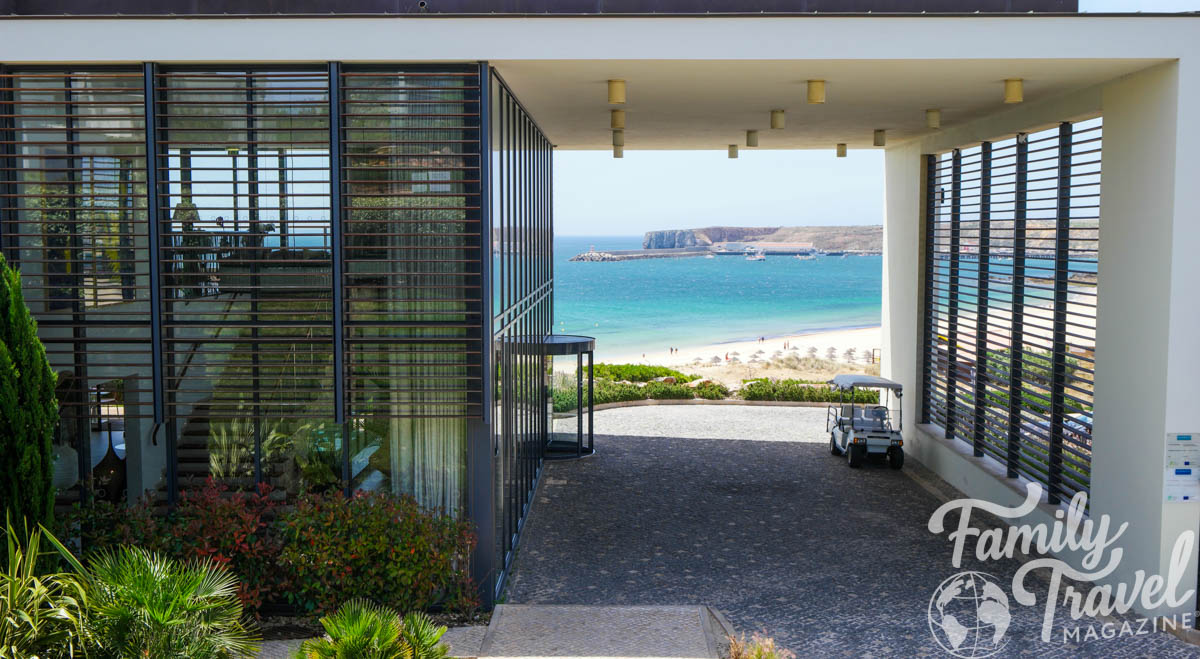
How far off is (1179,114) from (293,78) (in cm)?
705

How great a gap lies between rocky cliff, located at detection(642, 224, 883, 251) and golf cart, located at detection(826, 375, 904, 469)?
92563 millimetres

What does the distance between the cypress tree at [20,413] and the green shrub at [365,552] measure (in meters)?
1.80

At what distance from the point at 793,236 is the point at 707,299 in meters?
24.1

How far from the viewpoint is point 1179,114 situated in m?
8.16

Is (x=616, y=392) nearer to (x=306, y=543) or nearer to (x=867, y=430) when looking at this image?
(x=867, y=430)

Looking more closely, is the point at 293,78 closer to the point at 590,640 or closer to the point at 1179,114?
the point at 590,640

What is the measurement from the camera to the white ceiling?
859cm

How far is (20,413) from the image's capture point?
23.7 feet

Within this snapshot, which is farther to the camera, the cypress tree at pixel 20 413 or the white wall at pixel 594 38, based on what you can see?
the white wall at pixel 594 38

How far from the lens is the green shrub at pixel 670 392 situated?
21.1 metres

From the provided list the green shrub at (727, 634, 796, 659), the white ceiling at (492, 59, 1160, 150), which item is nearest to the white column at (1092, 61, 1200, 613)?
the white ceiling at (492, 59, 1160, 150)

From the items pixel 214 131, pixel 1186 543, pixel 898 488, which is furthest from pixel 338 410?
pixel 898 488

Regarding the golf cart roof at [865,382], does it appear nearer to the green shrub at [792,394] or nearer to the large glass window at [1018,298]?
the large glass window at [1018,298]

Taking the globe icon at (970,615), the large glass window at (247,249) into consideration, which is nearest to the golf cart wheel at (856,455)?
the globe icon at (970,615)
